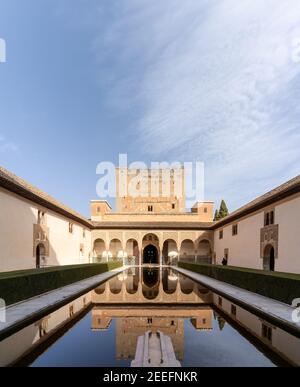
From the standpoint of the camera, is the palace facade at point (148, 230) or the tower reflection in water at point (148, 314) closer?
the tower reflection in water at point (148, 314)

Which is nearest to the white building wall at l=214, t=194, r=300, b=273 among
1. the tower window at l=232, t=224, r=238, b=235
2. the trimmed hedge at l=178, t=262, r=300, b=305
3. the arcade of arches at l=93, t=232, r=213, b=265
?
the tower window at l=232, t=224, r=238, b=235

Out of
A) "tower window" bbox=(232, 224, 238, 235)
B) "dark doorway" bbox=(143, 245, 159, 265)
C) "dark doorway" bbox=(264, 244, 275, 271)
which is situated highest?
"tower window" bbox=(232, 224, 238, 235)

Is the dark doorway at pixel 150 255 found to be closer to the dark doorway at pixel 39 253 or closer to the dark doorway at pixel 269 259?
the dark doorway at pixel 39 253

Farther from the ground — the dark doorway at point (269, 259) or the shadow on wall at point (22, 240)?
the shadow on wall at point (22, 240)

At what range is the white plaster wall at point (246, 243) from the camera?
60.8 feet

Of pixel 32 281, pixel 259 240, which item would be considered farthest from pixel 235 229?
pixel 32 281

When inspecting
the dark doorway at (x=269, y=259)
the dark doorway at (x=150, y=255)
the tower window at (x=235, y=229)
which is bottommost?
the dark doorway at (x=150, y=255)

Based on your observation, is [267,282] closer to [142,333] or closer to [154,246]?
[142,333]

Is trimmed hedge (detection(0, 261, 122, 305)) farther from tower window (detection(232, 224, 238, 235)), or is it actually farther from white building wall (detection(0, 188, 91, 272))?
tower window (detection(232, 224, 238, 235))

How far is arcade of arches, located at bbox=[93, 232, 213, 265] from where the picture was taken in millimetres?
33344

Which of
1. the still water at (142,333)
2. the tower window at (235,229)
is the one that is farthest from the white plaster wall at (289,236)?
the tower window at (235,229)

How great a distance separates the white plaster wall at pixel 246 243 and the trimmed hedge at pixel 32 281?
1091 centimetres

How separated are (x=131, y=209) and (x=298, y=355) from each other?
3969 cm
